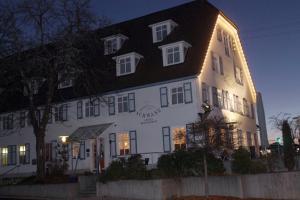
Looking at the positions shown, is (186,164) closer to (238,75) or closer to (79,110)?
(79,110)

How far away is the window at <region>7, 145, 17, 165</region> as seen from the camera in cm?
3905

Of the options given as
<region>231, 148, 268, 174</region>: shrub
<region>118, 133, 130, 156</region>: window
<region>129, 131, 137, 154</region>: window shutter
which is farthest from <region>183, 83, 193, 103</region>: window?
<region>231, 148, 268, 174</region>: shrub

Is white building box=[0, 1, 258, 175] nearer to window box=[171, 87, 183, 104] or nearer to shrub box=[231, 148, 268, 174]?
window box=[171, 87, 183, 104]

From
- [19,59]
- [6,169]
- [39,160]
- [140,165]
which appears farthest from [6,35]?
[6,169]

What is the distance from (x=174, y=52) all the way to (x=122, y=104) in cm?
558

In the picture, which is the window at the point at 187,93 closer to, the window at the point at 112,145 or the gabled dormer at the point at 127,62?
the gabled dormer at the point at 127,62

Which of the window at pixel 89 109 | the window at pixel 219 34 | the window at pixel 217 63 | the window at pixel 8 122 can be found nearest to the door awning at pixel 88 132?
the window at pixel 89 109

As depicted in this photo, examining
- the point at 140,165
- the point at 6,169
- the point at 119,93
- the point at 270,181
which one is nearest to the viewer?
the point at 270,181

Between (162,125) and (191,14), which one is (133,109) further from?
(191,14)

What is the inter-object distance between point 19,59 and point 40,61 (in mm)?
1399

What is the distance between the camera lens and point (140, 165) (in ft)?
76.3

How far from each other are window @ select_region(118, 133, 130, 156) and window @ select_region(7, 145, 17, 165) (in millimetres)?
11882

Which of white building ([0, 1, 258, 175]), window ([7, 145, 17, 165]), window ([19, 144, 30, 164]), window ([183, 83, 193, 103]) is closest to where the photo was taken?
window ([183, 83, 193, 103])

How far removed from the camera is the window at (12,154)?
39.0m
